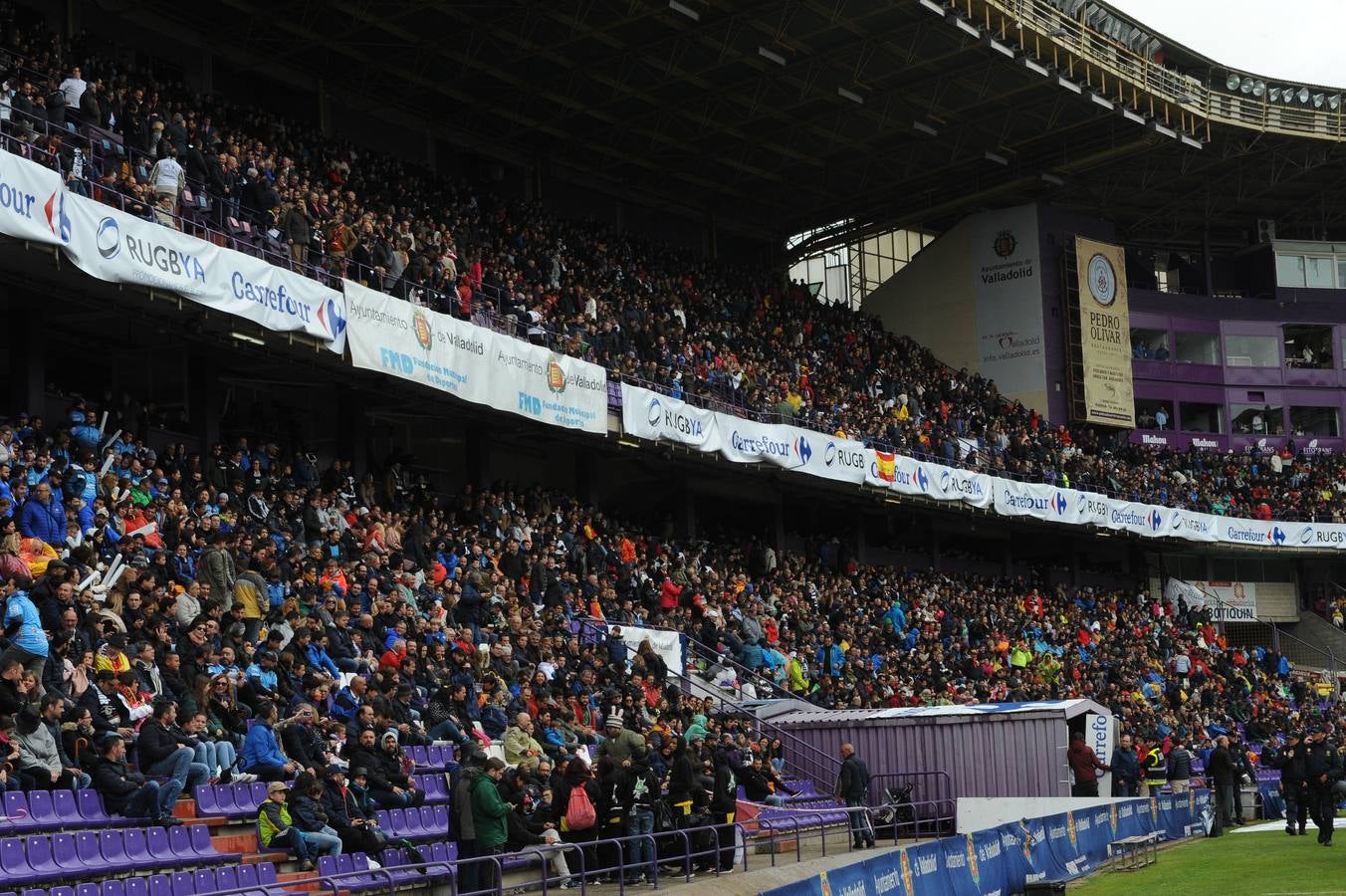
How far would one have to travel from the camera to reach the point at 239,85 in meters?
35.2

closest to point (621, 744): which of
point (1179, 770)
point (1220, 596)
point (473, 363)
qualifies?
point (473, 363)

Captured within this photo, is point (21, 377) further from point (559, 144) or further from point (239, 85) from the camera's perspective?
point (559, 144)

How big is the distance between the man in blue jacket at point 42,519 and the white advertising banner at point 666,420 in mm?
15812

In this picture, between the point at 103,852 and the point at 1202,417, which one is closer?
the point at 103,852

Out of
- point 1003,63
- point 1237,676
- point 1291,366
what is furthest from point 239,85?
point 1291,366

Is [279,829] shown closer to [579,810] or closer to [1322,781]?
[579,810]

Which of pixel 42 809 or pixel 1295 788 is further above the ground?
pixel 42 809

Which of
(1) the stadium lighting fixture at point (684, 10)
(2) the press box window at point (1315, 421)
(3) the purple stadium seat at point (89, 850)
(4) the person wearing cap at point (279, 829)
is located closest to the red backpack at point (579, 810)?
(4) the person wearing cap at point (279, 829)

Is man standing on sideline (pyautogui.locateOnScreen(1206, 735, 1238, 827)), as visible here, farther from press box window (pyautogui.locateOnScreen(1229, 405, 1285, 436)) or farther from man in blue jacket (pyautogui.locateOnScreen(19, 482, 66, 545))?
press box window (pyautogui.locateOnScreen(1229, 405, 1285, 436))

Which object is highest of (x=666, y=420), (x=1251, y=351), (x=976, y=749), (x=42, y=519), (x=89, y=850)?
(x=1251, y=351)

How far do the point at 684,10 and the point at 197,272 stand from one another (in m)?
15.9

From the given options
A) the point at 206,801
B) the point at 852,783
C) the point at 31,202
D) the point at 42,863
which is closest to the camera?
the point at 42,863

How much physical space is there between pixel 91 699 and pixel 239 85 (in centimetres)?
2288

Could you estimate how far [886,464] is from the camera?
41.0 meters
